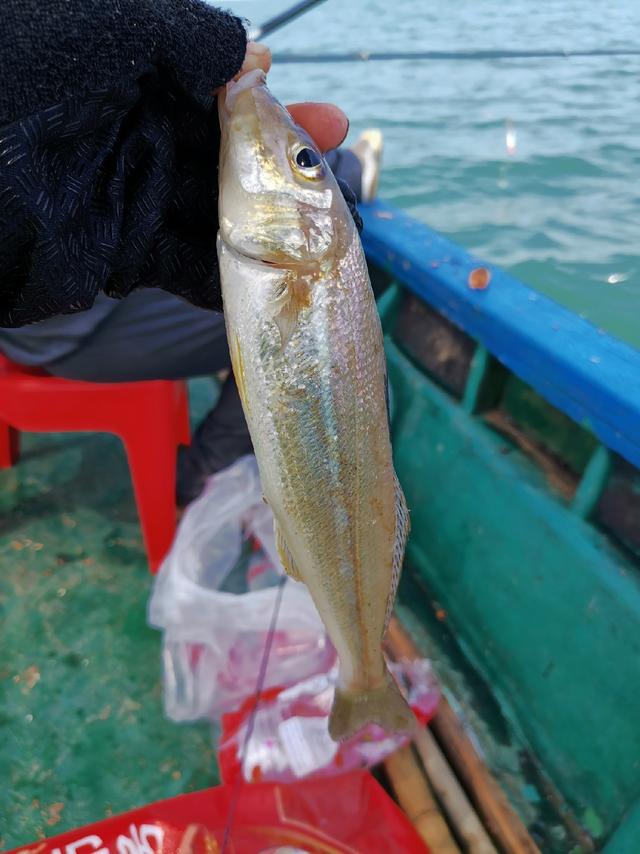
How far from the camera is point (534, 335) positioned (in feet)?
6.45

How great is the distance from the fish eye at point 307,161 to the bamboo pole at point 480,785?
154cm

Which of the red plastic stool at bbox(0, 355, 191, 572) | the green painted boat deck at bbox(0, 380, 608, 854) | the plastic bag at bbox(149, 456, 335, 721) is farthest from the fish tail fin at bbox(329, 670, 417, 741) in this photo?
the red plastic stool at bbox(0, 355, 191, 572)

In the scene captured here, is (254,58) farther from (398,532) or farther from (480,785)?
(480,785)

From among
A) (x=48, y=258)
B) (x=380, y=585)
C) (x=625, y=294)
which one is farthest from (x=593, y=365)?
(x=625, y=294)

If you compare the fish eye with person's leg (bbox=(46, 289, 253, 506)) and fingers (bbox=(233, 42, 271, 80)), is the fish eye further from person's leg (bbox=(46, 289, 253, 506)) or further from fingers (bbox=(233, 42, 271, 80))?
person's leg (bbox=(46, 289, 253, 506))

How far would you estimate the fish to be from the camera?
110 centimetres

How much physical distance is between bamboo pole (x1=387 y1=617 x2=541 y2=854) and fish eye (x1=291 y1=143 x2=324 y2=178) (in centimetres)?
154

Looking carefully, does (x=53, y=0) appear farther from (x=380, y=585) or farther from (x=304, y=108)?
(x=380, y=585)

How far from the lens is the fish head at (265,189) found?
1.10 m

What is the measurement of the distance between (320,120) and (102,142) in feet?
1.36

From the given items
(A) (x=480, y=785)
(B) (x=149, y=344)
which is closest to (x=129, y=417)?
(B) (x=149, y=344)

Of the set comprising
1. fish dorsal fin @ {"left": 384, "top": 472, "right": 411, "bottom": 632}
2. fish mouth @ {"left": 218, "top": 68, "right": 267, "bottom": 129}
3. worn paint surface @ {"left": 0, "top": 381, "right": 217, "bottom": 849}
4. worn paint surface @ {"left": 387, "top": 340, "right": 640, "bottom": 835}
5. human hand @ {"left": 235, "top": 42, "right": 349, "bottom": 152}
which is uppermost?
fish mouth @ {"left": 218, "top": 68, "right": 267, "bottom": 129}

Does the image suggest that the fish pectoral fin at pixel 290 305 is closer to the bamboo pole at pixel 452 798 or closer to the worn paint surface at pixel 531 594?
the worn paint surface at pixel 531 594

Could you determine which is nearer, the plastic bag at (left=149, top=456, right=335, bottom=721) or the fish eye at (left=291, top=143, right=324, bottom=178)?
the fish eye at (left=291, top=143, right=324, bottom=178)
